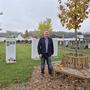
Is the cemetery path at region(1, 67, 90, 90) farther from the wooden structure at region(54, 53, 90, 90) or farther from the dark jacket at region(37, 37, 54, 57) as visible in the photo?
the dark jacket at region(37, 37, 54, 57)

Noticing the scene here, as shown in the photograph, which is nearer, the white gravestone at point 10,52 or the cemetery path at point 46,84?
the cemetery path at point 46,84

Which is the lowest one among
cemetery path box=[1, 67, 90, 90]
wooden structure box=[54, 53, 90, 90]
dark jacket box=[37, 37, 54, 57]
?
cemetery path box=[1, 67, 90, 90]

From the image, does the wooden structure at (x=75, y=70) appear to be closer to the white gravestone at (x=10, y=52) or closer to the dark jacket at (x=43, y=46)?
the dark jacket at (x=43, y=46)

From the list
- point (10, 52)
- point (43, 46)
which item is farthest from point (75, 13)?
point (10, 52)

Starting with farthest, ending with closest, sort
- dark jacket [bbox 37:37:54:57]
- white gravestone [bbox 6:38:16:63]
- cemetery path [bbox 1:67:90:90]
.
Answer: white gravestone [bbox 6:38:16:63] < dark jacket [bbox 37:37:54:57] < cemetery path [bbox 1:67:90:90]

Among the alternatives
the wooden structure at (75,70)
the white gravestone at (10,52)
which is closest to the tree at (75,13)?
the wooden structure at (75,70)

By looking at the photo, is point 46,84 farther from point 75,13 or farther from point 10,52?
point 10,52

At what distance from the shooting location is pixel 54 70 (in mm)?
13781

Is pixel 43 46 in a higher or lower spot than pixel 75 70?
higher

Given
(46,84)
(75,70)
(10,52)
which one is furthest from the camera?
(10,52)

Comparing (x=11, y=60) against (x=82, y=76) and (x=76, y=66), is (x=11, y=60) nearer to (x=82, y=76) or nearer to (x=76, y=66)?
(x=76, y=66)

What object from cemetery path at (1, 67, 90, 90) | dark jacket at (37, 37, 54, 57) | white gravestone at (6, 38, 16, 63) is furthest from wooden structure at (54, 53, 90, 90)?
white gravestone at (6, 38, 16, 63)

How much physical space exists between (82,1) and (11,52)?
6367 mm

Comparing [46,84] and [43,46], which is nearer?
[46,84]
